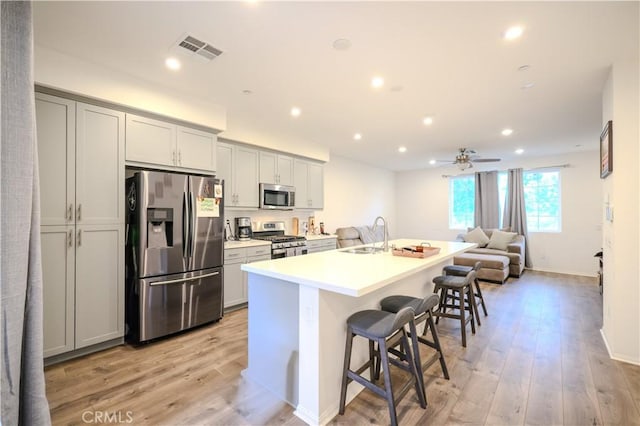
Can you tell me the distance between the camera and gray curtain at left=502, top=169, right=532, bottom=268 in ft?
21.0

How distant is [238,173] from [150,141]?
1.30m

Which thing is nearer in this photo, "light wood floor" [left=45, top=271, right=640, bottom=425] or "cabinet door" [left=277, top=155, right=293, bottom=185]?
"light wood floor" [left=45, top=271, right=640, bottom=425]

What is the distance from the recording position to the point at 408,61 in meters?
2.42

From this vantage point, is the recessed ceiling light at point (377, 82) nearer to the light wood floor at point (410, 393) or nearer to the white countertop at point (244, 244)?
the white countertop at point (244, 244)

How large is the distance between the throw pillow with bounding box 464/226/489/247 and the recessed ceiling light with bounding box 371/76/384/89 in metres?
5.01

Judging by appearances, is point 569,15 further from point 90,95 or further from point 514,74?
point 90,95

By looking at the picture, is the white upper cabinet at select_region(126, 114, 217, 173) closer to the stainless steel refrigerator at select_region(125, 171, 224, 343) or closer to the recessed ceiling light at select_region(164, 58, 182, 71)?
the stainless steel refrigerator at select_region(125, 171, 224, 343)

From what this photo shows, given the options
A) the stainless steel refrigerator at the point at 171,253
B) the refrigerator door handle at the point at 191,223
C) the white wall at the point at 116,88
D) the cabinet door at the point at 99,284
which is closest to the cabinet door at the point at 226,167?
the white wall at the point at 116,88

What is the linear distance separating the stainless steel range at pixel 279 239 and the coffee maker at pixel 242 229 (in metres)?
0.17

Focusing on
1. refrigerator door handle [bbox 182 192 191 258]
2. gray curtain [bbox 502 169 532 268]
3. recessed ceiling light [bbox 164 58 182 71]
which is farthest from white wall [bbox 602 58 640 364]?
gray curtain [bbox 502 169 532 268]

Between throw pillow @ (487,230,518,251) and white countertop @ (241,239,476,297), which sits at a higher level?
white countertop @ (241,239,476,297)

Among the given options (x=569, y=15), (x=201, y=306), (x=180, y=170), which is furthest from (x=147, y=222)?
(x=569, y=15)

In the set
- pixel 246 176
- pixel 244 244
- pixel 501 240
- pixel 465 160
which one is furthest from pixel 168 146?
pixel 501 240

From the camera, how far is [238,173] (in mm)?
4059
